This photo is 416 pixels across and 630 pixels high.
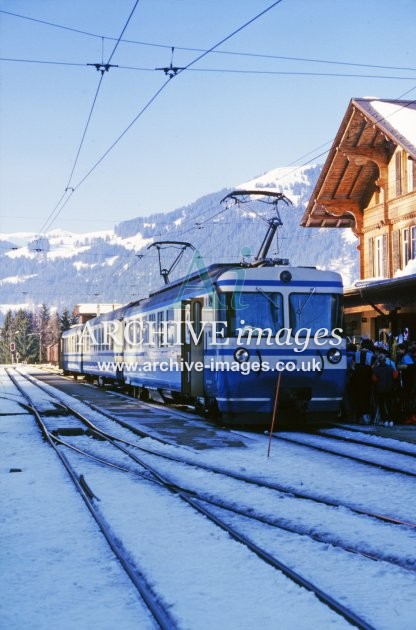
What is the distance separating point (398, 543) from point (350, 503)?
5.14ft

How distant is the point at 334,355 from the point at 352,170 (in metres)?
15.5

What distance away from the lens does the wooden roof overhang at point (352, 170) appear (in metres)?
27.3

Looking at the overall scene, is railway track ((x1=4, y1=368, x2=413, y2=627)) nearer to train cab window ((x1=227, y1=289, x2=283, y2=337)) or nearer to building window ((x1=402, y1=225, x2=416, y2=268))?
train cab window ((x1=227, y1=289, x2=283, y2=337))

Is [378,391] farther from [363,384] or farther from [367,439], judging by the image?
[367,439]

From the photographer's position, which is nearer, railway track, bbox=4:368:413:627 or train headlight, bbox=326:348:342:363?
railway track, bbox=4:368:413:627

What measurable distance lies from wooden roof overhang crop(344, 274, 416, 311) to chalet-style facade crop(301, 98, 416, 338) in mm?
134

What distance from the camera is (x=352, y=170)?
29.0m

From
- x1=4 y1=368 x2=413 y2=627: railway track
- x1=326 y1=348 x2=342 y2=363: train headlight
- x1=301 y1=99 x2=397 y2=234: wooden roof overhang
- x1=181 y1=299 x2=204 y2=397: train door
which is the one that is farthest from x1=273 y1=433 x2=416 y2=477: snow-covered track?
x1=301 y1=99 x2=397 y2=234: wooden roof overhang

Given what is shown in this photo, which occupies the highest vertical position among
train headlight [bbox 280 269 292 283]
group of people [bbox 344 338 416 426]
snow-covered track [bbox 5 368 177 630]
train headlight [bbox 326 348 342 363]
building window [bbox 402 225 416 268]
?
building window [bbox 402 225 416 268]

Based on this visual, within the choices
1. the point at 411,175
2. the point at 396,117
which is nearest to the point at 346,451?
the point at 411,175

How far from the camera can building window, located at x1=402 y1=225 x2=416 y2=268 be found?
26.4 m

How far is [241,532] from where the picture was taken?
6.95 meters

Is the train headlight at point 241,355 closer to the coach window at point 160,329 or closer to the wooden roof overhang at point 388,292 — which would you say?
the coach window at point 160,329

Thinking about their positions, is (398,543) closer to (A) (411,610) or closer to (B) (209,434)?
(A) (411,610)
